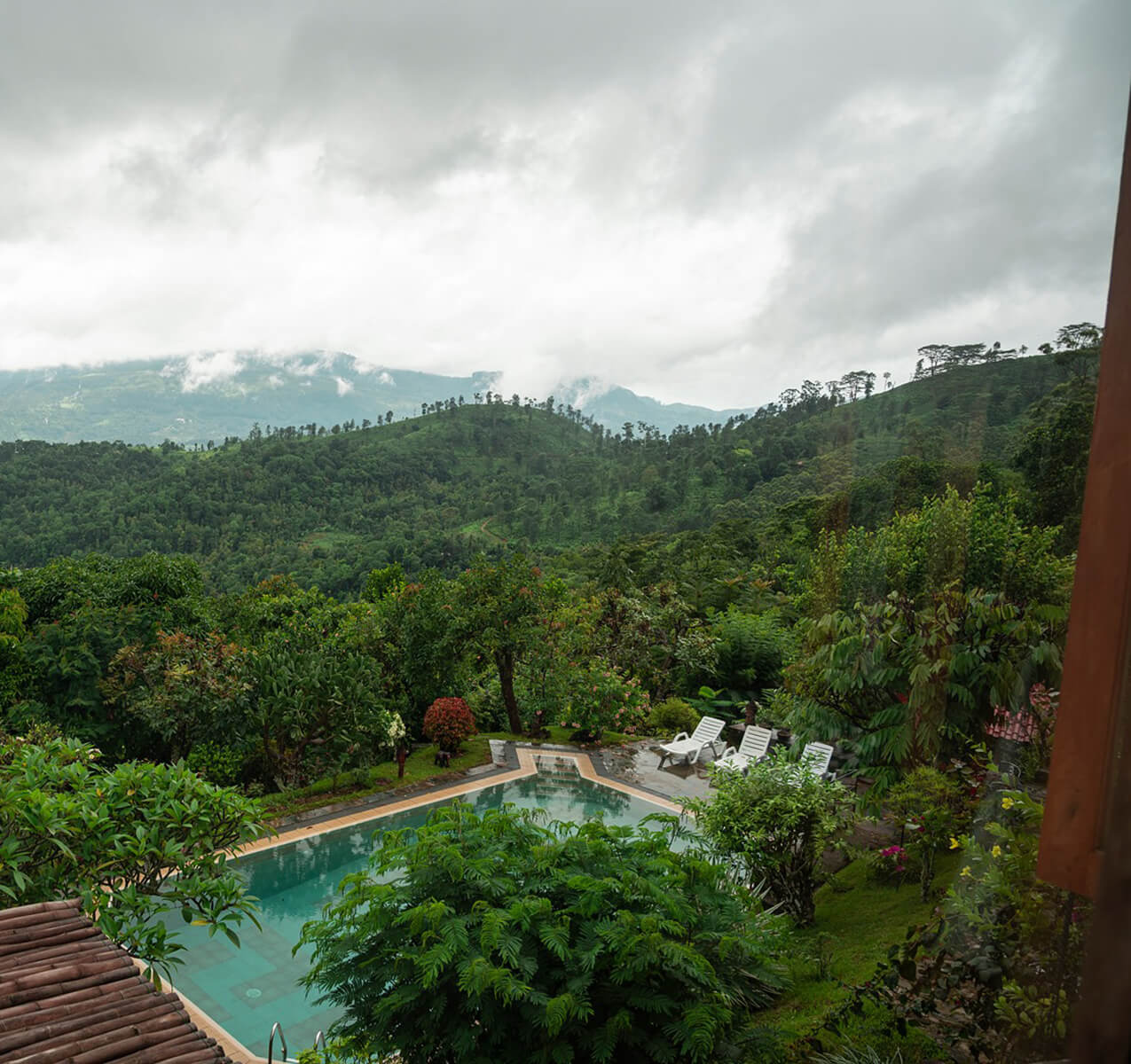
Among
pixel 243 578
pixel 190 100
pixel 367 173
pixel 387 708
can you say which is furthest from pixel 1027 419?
pixel 243 578

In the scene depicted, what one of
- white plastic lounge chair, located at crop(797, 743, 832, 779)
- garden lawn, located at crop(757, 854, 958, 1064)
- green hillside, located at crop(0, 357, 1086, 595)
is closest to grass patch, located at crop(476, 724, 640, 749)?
green hillside, located at crop(0, 357, 1086, 595)

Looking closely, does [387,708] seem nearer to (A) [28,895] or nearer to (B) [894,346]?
(A) [28,895]

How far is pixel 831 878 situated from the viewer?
4.82m

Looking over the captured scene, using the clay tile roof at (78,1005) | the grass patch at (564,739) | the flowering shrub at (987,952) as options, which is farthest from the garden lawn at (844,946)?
the grass patch at (564,739)

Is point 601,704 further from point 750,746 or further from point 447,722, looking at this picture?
point 447,722

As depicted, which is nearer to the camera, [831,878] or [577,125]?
[831,878]

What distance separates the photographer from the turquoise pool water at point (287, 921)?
4750mm

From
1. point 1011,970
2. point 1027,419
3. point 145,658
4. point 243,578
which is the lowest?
point 243,578

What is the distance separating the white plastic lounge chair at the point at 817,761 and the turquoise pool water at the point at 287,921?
1505 millimetres

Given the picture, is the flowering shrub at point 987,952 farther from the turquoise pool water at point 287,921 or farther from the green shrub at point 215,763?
the green shrub at point 215,763

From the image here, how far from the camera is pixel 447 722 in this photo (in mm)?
9117

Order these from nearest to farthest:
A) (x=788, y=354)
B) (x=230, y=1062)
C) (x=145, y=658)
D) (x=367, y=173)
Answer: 1. (x=230, y=1062)
2. (x=788, y=354)
3. (x=145, y=658)
4. (x=367, y=173)

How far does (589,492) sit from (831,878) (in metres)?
30.9

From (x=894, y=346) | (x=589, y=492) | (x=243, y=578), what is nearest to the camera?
(x=894, y=346)
